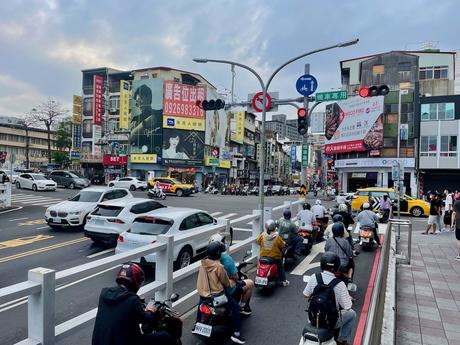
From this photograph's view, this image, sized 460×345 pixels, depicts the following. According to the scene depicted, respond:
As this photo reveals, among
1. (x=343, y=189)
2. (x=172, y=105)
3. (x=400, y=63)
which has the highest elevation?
(x=400, y=63)

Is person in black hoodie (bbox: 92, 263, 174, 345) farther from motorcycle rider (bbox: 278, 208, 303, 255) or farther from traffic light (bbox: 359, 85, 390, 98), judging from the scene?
traffic light (bbox: 359, 85, 390, 98)

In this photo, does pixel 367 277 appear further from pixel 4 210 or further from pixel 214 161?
pixel 214 161

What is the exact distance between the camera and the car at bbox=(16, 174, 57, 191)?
3225 cm

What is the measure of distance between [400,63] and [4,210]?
5054 centimetres

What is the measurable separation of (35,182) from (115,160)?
17.8m

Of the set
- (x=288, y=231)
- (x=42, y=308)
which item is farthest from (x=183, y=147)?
(x=42, y=308)

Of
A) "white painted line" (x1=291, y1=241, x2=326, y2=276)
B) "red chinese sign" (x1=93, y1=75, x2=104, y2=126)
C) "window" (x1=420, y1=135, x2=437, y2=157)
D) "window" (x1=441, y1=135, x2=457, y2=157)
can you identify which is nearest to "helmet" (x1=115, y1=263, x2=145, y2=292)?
"white painted line" (x1=291, y1=241, x2=326, y2=276)

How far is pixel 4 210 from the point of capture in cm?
1989

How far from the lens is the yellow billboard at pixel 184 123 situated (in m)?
47.2

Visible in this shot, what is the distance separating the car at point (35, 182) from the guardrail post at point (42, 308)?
3275 cm

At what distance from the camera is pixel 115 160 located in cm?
4997

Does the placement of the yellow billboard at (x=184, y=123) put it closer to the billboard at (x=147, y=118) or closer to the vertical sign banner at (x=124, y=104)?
the billboard at (x=147, y=118)

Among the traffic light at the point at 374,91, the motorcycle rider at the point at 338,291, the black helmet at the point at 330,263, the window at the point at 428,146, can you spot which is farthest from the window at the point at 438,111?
the black helmet at the point at 330,263

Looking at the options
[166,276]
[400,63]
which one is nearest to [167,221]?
[166,276]
